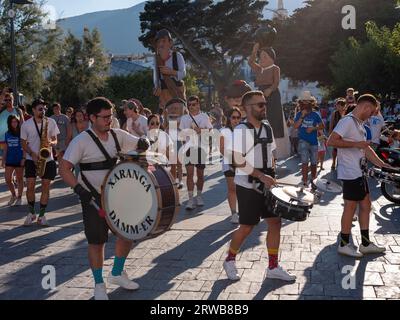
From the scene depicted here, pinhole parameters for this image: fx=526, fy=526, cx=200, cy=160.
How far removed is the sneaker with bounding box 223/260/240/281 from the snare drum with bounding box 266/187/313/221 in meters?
0.76

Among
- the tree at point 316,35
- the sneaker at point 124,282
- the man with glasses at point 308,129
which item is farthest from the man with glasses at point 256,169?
the tree at point 316,35

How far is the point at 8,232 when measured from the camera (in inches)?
288

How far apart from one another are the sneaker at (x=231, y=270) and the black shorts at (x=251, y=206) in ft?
1.42

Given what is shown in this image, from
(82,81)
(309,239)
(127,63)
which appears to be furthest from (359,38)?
(309,239)

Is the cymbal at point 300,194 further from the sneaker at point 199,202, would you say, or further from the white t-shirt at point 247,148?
the sneaker at point 199,202

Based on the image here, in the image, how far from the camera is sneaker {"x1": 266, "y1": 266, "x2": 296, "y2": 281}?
496 cm

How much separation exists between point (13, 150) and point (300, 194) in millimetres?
6131

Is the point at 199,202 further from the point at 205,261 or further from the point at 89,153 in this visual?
the point at 89,153

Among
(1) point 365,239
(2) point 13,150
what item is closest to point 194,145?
(2) point 13,150

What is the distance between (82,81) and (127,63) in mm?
25115

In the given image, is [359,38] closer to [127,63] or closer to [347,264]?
[127,63]

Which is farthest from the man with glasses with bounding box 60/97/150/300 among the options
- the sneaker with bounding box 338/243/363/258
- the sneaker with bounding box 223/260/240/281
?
the sneaker with bounding box 338/243/363/258

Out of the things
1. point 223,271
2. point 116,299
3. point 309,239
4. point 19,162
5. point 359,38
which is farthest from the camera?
point 359,38

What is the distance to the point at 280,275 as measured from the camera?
4973mm
